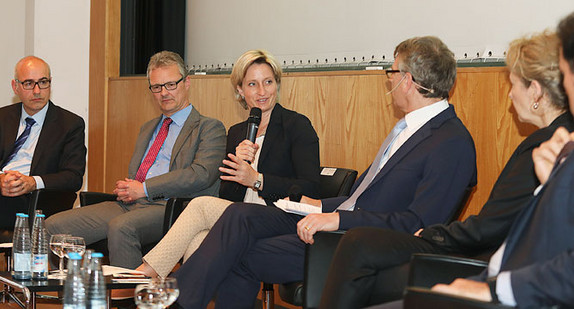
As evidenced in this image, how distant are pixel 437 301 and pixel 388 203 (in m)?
1.15

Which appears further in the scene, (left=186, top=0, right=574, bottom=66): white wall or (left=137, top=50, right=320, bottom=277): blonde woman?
(left=186, top=0, right=574, bottom=66): white wall

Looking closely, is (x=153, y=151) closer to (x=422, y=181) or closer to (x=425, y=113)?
(x=425, y=113)

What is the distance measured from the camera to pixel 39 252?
3.07 meters

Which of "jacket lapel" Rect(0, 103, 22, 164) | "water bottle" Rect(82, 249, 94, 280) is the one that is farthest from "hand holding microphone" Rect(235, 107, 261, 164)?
"jacket lapel" Rect(0, 103, 22, 164)

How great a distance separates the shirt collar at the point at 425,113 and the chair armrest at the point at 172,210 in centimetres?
133

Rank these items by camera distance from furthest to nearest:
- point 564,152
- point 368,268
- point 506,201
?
point 368,268 < point 506,201 < point 564,152

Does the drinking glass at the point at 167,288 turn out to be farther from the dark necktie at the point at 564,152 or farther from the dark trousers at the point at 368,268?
the dark necktie at the point at 564,152

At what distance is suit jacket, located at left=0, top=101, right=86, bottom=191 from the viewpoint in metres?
4.55

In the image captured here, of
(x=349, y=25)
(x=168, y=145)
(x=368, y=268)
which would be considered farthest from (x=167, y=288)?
(x=349, y=25)

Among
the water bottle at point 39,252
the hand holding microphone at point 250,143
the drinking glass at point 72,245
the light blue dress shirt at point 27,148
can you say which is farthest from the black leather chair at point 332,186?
the light blue dress shirt at point 27,148

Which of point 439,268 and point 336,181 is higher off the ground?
point 336,181

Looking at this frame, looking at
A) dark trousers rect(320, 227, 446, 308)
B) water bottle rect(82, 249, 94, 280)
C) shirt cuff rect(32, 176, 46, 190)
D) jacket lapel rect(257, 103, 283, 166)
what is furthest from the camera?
shirt cuff rect(32, 176, 46, 190)

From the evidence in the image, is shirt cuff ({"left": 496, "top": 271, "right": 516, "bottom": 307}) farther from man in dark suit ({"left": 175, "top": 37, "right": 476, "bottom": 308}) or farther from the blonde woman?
the blonde woman

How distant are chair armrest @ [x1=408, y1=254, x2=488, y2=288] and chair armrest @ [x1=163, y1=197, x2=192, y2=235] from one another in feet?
5.83
